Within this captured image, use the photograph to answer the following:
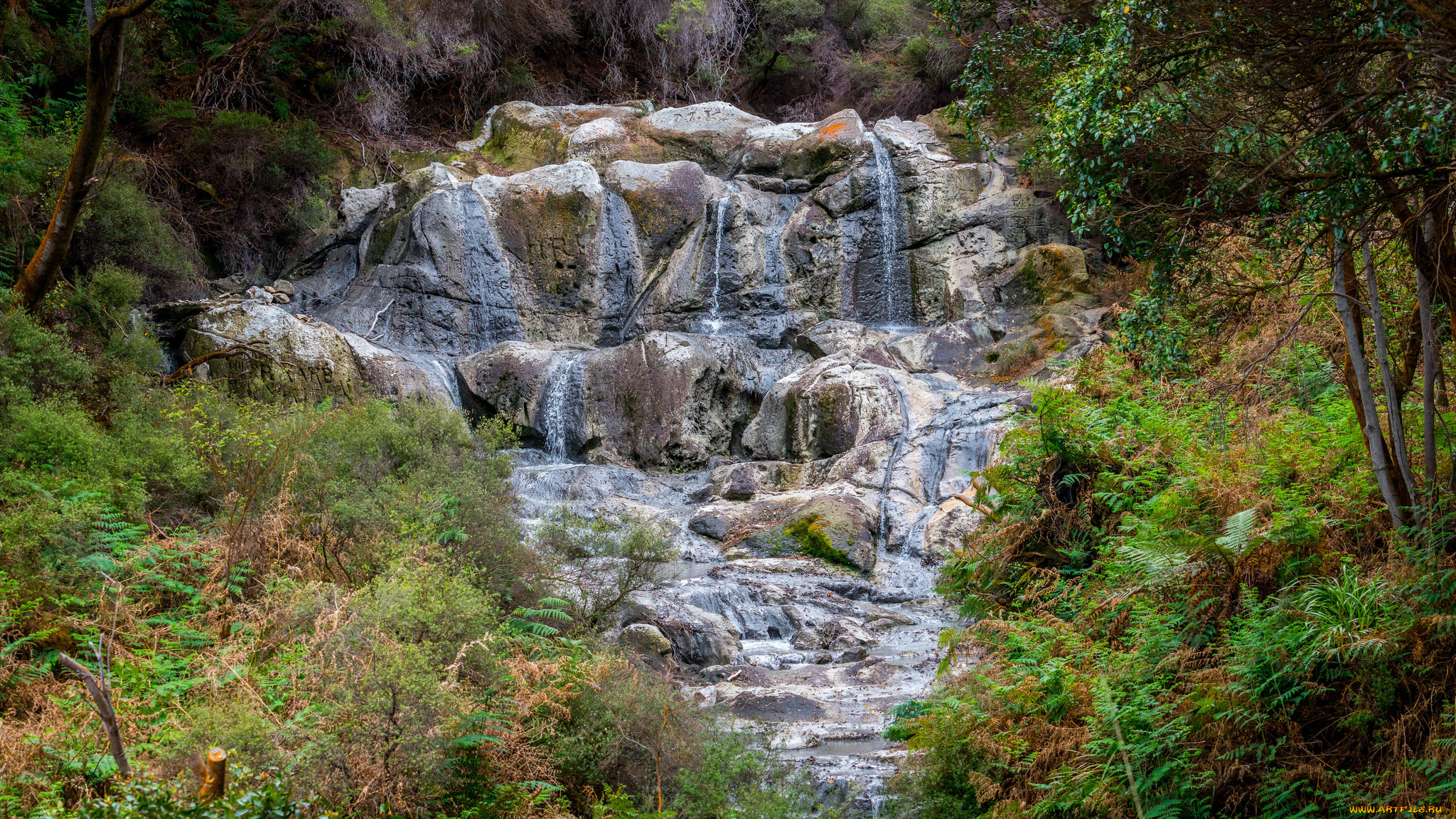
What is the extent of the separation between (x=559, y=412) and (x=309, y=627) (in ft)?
36.1

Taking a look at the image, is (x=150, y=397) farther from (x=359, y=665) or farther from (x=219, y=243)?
(x=219, y=243)

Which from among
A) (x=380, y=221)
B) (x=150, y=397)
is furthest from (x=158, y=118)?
(x=150, y=397)

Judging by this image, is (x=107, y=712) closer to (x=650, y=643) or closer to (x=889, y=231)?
(x=650, y=643)

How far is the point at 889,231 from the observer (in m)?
18.7

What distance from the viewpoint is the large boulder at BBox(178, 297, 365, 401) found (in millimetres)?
13102

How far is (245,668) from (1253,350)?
812cm

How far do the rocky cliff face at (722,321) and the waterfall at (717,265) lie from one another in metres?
0.05

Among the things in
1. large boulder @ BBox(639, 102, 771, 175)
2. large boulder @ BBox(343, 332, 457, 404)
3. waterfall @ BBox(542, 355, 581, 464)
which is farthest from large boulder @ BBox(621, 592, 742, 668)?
large boulder @ BBox(639, 102, 771, 175)

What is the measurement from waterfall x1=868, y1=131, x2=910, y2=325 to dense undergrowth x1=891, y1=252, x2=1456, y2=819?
37.8 feet

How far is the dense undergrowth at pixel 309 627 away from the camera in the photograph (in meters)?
3.75

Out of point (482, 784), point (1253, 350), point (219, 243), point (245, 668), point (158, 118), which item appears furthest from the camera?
point (219, 243)

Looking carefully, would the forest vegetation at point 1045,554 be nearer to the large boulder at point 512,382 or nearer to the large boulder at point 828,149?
the large boulder at point 512,382

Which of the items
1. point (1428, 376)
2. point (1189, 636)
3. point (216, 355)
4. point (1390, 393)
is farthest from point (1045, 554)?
point (216, 355)

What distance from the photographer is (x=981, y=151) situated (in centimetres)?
1948
